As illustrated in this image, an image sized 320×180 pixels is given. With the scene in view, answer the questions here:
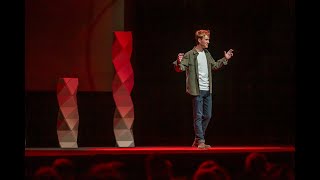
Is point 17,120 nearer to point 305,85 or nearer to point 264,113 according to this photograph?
point 305,85

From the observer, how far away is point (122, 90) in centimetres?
637

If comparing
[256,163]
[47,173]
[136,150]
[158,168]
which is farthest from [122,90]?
[256,163]

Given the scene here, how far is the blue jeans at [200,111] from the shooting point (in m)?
6.21

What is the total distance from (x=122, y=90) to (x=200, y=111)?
0.83 m

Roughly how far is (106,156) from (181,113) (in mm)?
1327

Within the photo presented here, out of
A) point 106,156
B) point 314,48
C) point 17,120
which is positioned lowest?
point 106,156

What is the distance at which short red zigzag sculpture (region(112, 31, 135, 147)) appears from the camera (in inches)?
250

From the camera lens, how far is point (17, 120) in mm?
4852

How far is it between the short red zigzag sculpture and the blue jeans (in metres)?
0.66

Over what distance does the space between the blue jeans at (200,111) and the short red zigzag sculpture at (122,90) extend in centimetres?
66

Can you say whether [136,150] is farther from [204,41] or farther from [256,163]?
[204,41]

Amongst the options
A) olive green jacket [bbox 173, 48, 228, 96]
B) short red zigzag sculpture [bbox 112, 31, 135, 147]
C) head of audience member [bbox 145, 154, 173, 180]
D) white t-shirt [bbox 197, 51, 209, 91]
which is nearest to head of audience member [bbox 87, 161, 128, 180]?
head of audience member [bbox 145, 154, 173, 180]

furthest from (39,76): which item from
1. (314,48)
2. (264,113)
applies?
(314,48)

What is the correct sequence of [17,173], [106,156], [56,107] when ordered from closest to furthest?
[17,173] < [106,156] < [56,107]
